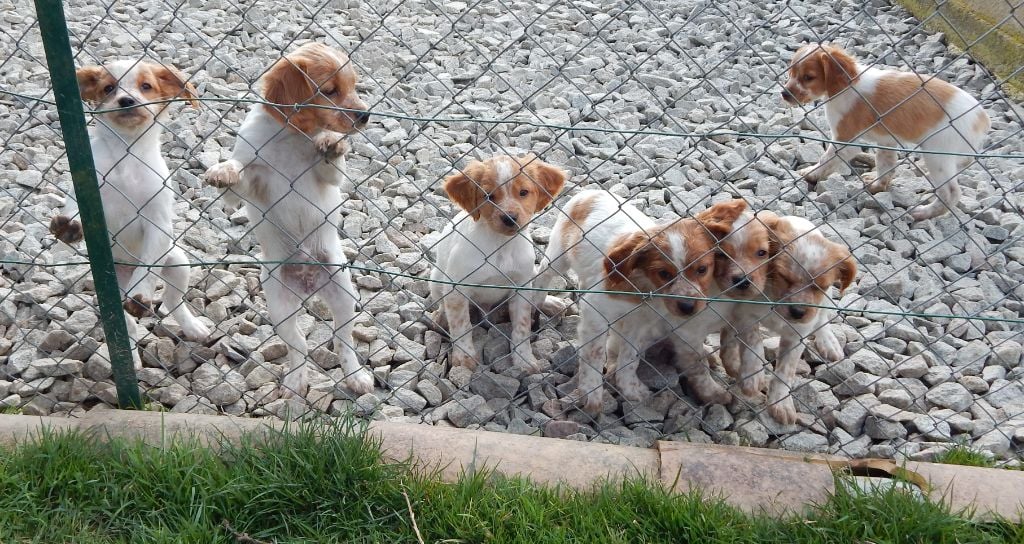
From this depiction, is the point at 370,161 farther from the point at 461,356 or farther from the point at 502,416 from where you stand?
the point at 502,416

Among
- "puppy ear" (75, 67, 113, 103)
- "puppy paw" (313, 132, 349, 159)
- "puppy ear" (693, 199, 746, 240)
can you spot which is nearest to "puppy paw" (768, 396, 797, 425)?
"puppy ear" (693, 199, 746, 240)

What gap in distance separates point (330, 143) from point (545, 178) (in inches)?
41.7

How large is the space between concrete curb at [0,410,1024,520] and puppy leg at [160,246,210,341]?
822mm

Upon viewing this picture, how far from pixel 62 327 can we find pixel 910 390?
3.60 meters

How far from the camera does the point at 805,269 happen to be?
3.16 meters

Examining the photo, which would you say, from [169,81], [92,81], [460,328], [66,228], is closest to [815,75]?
[460,328]

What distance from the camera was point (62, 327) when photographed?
356 centimetres

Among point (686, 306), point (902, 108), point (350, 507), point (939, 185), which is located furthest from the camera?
point (902, 108)

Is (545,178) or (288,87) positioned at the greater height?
(545,178)

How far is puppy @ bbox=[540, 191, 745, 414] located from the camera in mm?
3105

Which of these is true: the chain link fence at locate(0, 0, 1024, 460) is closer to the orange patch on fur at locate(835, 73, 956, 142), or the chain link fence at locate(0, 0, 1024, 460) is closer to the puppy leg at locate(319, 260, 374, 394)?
the puppy leg at locate(319, 260, 374, 394)

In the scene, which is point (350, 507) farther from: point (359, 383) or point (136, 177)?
point (136, 177)

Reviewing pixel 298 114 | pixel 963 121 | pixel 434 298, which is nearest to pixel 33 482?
pixel 298 114

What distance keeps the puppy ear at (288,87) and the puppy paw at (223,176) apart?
28 centimetres
